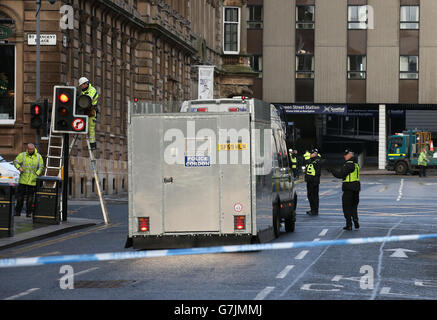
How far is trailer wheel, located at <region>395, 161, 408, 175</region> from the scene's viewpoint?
66.8m

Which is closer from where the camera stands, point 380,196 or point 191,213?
point 191,213

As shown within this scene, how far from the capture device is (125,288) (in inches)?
480

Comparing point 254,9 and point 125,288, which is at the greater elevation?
point 254,9

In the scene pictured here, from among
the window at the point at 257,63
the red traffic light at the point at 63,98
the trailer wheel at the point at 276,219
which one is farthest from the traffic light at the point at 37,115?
the window at the point at 257,63

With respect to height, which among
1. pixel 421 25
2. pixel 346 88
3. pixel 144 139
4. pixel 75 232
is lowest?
pixel 75 232

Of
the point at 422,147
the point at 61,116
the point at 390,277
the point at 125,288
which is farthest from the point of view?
the point at 422,147

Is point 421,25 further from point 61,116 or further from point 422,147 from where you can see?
point 61,116

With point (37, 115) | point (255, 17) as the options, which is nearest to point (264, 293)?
point (37, 115)

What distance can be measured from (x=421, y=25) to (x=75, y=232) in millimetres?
55837

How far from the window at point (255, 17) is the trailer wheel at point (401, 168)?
15368 millimetres

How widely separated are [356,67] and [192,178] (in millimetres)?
58380

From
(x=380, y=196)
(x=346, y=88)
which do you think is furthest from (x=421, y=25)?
(x=380, y=196)

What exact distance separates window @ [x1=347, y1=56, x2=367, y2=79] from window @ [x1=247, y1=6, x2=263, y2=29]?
23.2 feet

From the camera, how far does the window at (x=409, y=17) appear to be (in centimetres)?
7344
